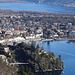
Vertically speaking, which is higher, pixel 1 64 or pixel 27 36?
pixel 1 64

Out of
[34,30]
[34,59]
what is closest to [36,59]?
[34,59]

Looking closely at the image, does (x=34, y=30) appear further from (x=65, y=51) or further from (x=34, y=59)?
(x=34, y=59)

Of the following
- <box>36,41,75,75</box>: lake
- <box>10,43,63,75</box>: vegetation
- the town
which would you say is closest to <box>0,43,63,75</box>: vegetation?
<box>10,43,63,75</box>: vegetation

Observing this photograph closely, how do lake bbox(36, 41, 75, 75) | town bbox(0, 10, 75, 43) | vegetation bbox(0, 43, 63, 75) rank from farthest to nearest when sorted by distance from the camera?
1. town bbox(0, 10, 75, 43)
2. lake bbox(36, 41, 75, 75)
3. vegetation bbox(0, 43, 63, 75)

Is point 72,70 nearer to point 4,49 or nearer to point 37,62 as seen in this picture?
point 37,62

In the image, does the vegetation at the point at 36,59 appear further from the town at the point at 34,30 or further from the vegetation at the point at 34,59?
the town at the point at 34,30

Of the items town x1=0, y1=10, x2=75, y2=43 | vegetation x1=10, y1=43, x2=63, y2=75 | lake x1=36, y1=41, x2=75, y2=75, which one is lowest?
town x1=0, y1=10, x2=75, y2=43

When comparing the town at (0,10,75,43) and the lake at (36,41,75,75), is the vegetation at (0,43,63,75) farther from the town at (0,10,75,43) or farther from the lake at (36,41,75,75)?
the town at (0,10,75,43)

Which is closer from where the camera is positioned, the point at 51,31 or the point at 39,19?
the point at 51,31

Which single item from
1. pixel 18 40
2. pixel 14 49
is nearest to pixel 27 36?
pixel 18 40
